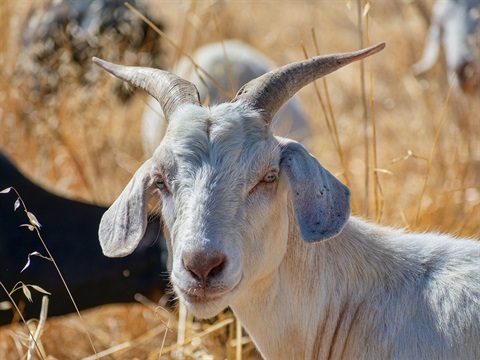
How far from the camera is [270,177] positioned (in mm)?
3213

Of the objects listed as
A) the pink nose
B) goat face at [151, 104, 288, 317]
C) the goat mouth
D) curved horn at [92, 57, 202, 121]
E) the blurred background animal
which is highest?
curved horn at [92, 57, 202, 121]

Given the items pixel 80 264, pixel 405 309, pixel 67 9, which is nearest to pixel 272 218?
pixel 405 309

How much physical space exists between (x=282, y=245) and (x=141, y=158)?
4578 mm

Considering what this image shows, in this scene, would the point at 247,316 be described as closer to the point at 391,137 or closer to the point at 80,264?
the point at 80,264

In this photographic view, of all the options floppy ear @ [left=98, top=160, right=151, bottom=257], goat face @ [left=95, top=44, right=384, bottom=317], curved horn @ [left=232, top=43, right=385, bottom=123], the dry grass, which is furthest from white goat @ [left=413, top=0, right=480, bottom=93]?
floppy ear @ [left=98, top=160, right=151, bottom=257]

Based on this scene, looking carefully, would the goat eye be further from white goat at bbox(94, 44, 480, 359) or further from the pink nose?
the pink nose

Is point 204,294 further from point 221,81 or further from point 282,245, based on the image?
point 221,81

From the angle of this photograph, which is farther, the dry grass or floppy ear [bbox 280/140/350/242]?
the dry grass

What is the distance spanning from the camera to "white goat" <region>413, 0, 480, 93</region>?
22.7 feet

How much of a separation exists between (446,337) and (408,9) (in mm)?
9339

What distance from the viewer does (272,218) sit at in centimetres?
323

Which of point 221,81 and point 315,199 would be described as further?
point 221,81

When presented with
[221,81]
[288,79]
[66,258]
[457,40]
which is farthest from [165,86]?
[457,40]

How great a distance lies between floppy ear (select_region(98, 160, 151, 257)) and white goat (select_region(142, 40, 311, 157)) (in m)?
3.47
